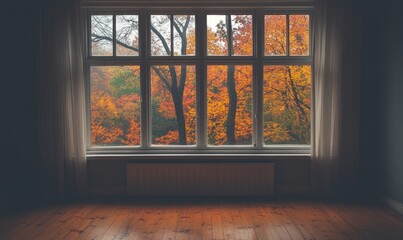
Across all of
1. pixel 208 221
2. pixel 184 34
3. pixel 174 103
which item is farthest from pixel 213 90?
pixel 208 221

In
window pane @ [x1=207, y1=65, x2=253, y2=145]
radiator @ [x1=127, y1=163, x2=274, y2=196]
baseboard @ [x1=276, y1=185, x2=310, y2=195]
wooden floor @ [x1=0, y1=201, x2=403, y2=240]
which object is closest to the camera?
wooden floor @ [x1=0, y1=201, x2=403, y2=240]

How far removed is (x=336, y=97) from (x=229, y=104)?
139 centimetres

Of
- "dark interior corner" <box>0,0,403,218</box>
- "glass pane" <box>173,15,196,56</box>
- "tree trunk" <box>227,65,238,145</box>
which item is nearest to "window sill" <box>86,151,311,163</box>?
"tree trunk" <box>227,65,238,145</box>

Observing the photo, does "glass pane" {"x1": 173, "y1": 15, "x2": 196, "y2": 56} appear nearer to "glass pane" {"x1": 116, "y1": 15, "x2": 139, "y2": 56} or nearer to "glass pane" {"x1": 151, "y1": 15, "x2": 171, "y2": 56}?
"glass pane" {"x1": 151, "y1": 15, "x2": 171, "y2": 56}

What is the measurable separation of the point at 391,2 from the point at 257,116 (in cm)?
214

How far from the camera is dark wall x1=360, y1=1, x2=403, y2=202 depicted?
4.88 metres

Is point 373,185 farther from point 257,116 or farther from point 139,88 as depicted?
point 139,88

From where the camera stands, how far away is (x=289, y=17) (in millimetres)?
5672

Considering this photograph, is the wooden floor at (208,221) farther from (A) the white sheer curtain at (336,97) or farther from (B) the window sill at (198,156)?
(B) the window sill at (198,156)

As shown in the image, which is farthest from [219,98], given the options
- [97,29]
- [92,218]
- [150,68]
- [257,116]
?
[92,218]

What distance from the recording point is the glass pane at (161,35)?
5.71 m

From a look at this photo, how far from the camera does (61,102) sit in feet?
17.9

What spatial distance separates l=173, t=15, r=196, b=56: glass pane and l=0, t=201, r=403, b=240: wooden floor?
6.70ft

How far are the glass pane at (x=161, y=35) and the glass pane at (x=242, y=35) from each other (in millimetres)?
884
